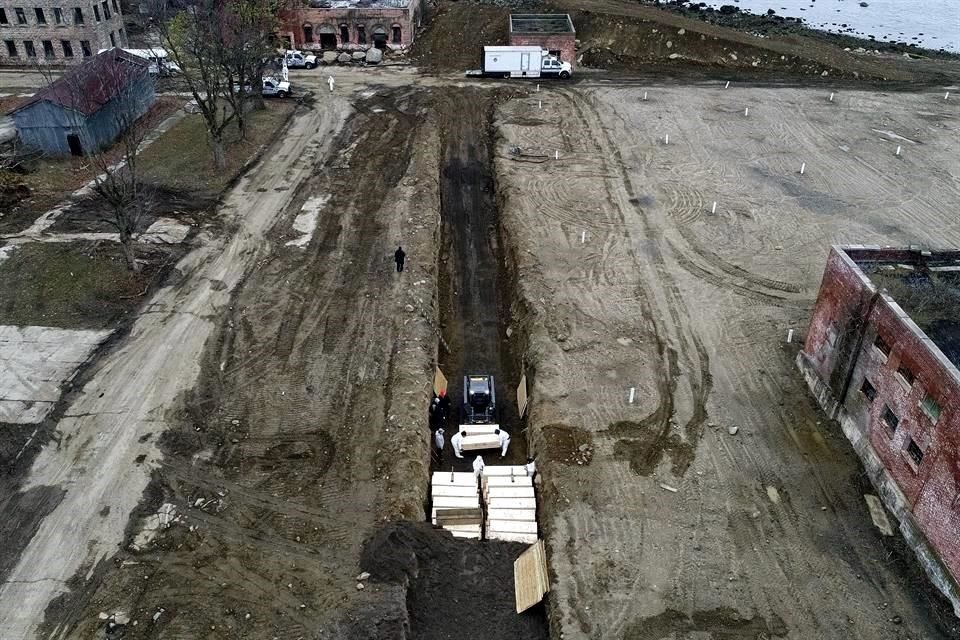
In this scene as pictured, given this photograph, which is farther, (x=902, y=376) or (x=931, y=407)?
(x=902, y=376)

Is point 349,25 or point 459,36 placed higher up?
point 349,25

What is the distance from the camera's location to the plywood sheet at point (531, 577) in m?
17.1

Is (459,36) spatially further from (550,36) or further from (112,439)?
(112,439)

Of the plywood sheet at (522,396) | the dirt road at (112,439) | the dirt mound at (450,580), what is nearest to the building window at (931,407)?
the dirt mound at (450,580)

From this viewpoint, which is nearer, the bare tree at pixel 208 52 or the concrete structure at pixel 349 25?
the bare tree at pixel 208 52

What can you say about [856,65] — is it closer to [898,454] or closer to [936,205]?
[936,205]

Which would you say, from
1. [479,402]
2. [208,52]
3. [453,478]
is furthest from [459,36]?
[453,478]

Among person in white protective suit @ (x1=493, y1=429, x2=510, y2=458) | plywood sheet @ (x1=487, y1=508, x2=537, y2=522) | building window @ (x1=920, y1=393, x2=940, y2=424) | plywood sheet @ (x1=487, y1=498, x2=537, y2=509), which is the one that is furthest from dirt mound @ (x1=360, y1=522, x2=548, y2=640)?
building window @ (x1=920, y1=393, x2=940, y2=424)

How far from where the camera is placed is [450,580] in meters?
17.5

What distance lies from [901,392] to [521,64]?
4129 cm

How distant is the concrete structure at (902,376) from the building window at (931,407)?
0.08 feet

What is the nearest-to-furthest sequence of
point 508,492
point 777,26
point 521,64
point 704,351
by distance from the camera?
point 508,492, point 704,351, point 521,64, point 777,26

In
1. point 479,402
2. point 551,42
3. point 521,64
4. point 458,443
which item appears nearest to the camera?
point 458,443

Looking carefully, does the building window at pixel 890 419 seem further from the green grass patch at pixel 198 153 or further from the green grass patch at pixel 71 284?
the green grass patch at pixel 198 153
